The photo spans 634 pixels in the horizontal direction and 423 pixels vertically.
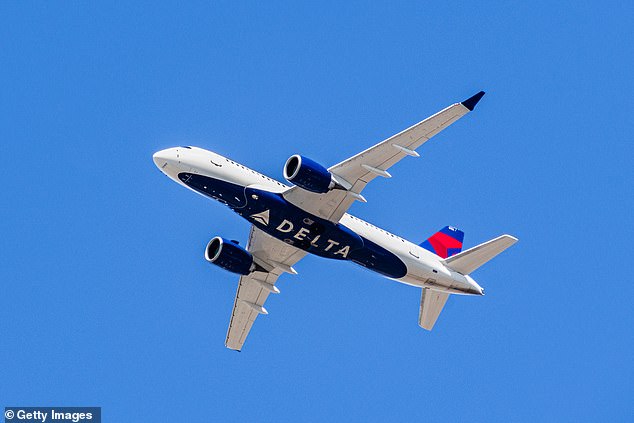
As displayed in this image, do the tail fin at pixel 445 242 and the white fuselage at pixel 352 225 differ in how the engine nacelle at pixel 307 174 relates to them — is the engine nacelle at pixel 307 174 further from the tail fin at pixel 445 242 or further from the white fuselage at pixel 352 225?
the tail fin at pixel 445 242

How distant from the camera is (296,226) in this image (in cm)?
6594

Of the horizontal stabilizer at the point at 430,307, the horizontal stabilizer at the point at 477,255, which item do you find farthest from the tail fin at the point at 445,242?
the horizontal stabilizer at the point at 477,255

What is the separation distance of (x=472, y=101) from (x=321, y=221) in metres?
12.2

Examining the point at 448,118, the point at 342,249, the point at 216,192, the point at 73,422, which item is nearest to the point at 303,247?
the point at 342,249

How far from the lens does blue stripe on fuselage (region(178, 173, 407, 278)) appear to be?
64.4 metres

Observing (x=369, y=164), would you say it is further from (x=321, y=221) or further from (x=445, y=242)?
(x=445, y=242)

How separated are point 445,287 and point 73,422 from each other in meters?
24.7

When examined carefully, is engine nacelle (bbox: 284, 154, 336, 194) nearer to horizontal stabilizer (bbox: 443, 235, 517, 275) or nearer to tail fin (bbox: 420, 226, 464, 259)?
horizontal stabilizer (bbox: 443, 235, 517, 275)

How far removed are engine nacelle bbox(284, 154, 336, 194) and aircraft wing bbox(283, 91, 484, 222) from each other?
1.65 metres

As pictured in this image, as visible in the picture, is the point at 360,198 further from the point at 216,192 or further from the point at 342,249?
the point at 216,192

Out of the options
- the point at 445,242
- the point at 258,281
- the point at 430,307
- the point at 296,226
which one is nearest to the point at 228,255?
the point at 258,281

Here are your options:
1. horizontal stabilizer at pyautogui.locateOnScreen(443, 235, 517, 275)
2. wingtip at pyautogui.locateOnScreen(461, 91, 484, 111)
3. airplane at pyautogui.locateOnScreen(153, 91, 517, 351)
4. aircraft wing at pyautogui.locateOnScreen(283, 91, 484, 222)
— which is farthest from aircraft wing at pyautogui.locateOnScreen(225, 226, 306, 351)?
wingtip at pyautogui.locateOnScreen(461, 91, 484, 111)

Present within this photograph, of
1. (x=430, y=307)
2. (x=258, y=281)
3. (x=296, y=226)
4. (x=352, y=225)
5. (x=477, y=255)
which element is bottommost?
(x=430, y=307)

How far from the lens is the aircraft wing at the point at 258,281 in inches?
2830
